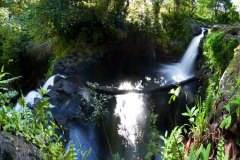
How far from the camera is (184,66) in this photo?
9914 mm

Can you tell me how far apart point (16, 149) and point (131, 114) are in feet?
18.1

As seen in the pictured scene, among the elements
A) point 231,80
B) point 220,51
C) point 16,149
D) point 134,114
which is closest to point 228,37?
point 220,51

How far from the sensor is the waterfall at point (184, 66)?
931cm

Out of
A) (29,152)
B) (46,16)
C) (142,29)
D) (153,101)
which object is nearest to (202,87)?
(153,101)

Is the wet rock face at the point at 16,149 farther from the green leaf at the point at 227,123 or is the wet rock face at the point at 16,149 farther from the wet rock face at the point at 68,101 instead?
the wet rock face at the point at 68,101

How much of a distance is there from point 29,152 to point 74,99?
5622 mm

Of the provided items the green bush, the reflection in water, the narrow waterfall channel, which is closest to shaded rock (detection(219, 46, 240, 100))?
the narrow waterfall channel

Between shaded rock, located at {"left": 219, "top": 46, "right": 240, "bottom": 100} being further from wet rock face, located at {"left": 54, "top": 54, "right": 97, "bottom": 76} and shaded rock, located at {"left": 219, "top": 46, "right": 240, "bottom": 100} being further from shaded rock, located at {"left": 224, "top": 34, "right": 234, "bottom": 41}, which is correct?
wet rock face, located at {"left": 54, "top": 54, "right": 97, "bottom": 76}

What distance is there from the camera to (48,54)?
1048 cm

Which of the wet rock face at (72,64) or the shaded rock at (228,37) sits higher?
the shaded rock at (228,37)

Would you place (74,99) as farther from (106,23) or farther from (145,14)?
(145,14)

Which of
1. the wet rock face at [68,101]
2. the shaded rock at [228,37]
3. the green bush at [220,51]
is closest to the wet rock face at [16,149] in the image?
the wet rock face at [68,101]

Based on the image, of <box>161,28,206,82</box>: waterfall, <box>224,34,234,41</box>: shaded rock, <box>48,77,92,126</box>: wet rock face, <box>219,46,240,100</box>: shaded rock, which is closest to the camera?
<box>219,46,240,100</box>: shaded rock

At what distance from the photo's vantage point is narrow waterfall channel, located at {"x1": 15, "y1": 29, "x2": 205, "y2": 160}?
602 centimetres
